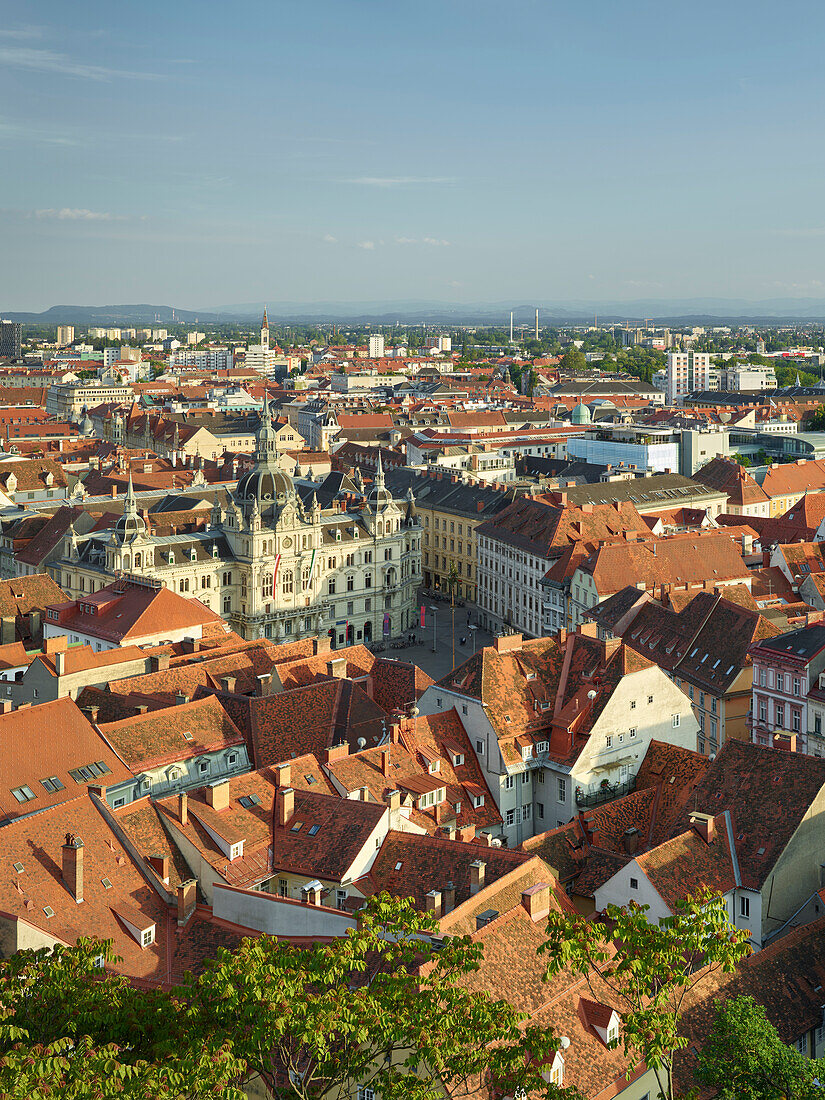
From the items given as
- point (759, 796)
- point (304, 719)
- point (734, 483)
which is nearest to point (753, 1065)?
point (759, 796)

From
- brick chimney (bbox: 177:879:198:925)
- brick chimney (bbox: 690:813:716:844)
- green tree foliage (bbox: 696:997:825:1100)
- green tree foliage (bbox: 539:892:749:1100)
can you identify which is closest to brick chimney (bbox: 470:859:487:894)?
green tree foliage (bbox: 696:997:825:1100)

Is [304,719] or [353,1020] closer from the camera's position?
[353,1020]

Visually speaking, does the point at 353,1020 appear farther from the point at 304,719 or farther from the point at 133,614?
the point at 133,614

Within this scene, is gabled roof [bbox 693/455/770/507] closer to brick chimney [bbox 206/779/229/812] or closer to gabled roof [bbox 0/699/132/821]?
gabled roof [bbox 0/699/132/821]

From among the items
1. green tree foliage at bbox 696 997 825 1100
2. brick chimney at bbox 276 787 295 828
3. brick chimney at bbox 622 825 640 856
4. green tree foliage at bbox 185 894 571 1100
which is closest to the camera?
green tree foliage at bbox 185 894 571 1100

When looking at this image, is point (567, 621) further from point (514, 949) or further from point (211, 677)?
point (514, 949)

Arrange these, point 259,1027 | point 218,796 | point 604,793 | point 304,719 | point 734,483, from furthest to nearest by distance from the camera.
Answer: point 734,483, point 604,793, point 304,719, point 218,796, point 259,1027

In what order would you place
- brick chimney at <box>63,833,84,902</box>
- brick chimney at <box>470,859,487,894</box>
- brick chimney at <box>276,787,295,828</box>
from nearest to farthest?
brick chimney at <box>470,859,487,894</box> < brick chimney at <box>63,833,84,902</box> < brick chimney at <box>276,787,295,828</box>

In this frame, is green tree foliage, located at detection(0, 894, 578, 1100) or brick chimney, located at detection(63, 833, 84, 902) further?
brick chimney, located at detection(63, 833, 84, 902)
